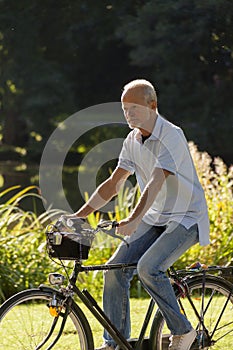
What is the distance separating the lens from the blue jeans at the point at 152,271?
3.55 m

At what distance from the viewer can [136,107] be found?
351 centimetres

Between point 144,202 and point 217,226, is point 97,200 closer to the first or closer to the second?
point 144,202

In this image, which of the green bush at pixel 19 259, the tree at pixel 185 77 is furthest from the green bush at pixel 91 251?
the tree at pixel 185 77

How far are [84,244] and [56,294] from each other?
238mm

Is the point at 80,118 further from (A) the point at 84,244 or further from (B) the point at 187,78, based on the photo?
(A) the point at 84,244

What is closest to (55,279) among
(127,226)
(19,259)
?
(127,226)

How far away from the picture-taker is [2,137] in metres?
20.0

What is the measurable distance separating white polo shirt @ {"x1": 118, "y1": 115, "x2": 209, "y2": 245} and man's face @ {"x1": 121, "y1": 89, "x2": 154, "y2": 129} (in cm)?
7

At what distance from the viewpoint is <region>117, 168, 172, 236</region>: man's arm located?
3430 millimetres

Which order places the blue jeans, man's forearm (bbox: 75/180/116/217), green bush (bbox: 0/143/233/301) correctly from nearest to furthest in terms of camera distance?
1. the blue jeans
2. man's forearm (bbox: 75/180/116/217)
3. green bush (bbox: 0/143/233/301)

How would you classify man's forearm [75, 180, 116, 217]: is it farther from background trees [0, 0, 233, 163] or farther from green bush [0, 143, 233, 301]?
background trees [0, 0, 233, 163]

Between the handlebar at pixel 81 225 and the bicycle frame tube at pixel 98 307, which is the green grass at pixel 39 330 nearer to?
the bicycle frame tube at pixel 98 307

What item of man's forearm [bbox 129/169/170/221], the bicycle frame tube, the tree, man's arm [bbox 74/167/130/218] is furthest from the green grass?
the tree

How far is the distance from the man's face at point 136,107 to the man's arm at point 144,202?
0.22 meters
